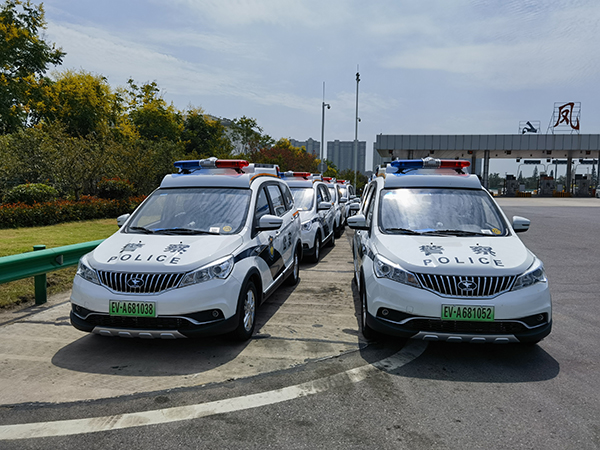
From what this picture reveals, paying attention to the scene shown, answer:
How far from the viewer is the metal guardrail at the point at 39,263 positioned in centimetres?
541

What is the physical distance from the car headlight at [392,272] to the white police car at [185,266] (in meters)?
1.33

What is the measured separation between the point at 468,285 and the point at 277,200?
11.1 feet

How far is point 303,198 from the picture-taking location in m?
10.8

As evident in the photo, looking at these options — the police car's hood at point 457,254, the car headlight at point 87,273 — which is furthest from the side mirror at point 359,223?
the car headlight at point 87,273

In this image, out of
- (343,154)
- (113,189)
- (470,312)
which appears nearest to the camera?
(470,312)

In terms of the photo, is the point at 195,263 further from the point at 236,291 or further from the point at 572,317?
the point at 572,317

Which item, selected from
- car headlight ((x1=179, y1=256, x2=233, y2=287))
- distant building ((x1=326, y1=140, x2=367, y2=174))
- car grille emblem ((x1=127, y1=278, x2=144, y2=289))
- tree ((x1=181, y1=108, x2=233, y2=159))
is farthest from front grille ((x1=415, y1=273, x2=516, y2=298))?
distant building ((x1=326, y1=140, x2=367, y2=174))

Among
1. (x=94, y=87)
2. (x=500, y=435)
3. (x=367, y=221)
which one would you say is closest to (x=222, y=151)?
(x=94, y=87)

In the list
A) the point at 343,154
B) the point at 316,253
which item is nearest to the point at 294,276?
the point at 316,253

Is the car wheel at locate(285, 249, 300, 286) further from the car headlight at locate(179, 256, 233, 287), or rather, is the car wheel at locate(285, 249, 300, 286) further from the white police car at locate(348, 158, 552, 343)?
the car headlight at locate(179, 256, 233, 287)

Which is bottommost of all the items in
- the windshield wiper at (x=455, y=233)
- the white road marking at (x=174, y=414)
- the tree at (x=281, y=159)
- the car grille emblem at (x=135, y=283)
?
the white road marking at (x=174, y=414)

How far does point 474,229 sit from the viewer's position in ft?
17.1

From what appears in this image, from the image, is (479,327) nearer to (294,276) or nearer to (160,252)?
(160,252)

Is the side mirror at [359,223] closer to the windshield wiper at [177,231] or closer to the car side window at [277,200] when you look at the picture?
the car side window at [277,200]
